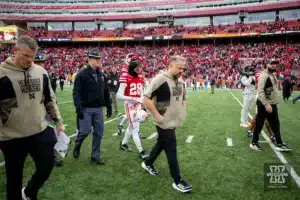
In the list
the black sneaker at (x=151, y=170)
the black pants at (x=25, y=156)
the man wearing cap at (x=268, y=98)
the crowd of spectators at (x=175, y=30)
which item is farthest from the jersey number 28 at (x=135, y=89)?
the crowd of spectators at (x=175, y=30)

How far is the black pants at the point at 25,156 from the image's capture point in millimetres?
3223

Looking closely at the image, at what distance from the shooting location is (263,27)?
51781mm

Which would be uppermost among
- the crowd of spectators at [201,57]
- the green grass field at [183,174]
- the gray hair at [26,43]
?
the crowd of spectators at [201,57]

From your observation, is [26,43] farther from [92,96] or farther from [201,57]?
[201,57]

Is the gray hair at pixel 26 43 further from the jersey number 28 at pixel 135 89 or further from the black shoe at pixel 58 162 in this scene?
the jersey number 28 at pixel 135 89

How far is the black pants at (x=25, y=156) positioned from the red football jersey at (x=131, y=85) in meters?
2.89

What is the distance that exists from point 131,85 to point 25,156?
128 inches

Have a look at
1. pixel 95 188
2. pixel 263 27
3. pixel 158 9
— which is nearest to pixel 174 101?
pixel 95 188

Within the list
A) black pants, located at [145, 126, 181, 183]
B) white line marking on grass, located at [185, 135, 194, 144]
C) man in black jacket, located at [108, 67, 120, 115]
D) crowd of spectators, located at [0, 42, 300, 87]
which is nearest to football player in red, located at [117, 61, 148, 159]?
black pants, located at [145, 126, 181, 183]

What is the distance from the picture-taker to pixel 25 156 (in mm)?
3355

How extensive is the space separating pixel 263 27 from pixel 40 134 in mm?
54102

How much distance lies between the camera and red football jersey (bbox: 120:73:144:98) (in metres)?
6.26

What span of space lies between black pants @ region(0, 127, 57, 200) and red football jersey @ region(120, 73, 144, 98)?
9.47ft

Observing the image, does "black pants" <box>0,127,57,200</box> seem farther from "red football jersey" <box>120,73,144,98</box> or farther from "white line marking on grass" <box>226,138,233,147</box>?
"white line marking on grass" <box>226,138,233,147</box>
